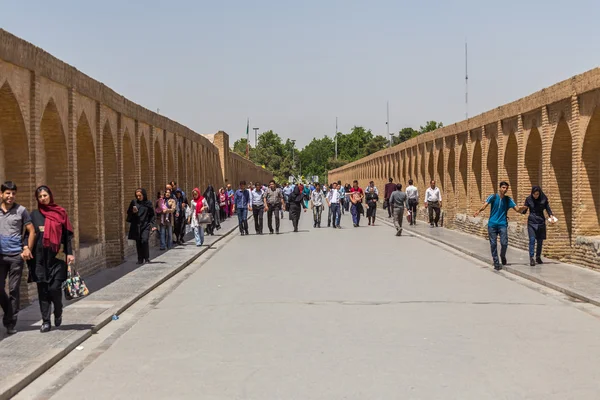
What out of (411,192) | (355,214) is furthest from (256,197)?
(411,192)

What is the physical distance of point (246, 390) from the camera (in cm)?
613

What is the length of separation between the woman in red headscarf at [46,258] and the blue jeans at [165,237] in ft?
35.0

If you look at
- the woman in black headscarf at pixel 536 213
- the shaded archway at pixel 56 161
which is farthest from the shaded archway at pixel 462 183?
the shaded archway at pixel 56 161

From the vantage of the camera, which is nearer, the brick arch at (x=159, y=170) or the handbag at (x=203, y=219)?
the handbag at (x=203, y=219)

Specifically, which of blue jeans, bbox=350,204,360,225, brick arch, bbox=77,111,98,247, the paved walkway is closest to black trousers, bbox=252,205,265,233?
blue jeans, bbox=350,204,360,225

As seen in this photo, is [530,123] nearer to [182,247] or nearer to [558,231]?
[558,231]

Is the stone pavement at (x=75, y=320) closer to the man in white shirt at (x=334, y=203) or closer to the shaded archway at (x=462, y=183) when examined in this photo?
the man in white shirt at (x=334, y=203)

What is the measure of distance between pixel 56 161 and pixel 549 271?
835cm

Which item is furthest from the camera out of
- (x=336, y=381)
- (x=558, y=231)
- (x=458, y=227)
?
(x=458, y=227)

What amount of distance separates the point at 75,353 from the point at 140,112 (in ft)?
43.5

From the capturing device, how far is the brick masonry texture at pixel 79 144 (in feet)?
36.7

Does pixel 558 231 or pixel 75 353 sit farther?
pixel 558 231

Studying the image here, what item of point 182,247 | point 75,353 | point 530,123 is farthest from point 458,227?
point 75,353

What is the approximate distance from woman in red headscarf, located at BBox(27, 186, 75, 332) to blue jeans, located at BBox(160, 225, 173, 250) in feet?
35.0
